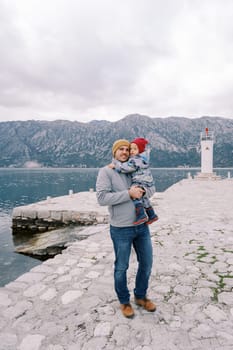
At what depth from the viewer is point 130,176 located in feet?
10.1

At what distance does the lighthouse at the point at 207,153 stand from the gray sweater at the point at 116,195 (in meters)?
32.8

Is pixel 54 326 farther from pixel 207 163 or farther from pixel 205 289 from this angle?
pixel 207 163

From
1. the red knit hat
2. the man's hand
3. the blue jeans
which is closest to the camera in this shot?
the man's hand

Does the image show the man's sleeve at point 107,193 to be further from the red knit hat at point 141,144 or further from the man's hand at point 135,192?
the red knit hat at point 141,144

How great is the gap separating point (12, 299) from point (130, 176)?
2.55 metres

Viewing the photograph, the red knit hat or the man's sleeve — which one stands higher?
the red knit hat

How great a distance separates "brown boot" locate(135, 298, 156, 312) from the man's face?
6.22ft

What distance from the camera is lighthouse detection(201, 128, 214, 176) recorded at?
111ft

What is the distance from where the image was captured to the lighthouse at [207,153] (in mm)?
33912

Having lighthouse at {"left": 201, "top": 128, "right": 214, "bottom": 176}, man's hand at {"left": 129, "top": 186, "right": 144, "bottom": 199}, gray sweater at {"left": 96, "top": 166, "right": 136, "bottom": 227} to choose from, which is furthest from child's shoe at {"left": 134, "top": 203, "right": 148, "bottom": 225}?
lighthouse at {"left": 201, "top": 128, "right": 214, "bottom": 176}

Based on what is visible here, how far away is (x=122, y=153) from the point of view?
10.0ft

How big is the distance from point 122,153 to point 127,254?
1.27 metres

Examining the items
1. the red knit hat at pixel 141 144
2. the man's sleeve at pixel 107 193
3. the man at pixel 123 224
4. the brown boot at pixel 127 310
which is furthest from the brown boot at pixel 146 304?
the red knit hat at pixel 141 144

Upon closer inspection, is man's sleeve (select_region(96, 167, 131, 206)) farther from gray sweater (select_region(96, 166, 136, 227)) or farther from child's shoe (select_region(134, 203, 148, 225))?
child's shoe (select_region(134, 203, 148, 225))
